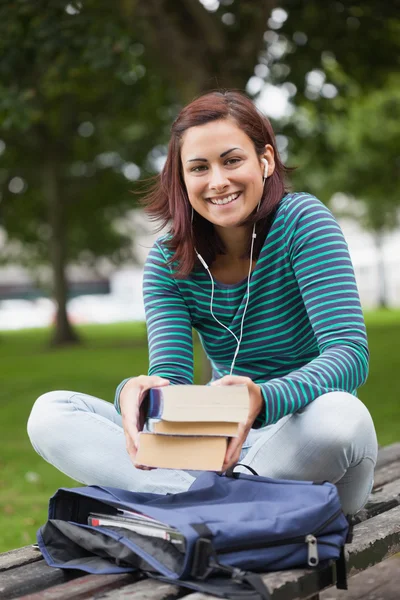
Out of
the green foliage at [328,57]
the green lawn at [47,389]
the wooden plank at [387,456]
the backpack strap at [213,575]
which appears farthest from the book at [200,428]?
the green foliage at [328,57]

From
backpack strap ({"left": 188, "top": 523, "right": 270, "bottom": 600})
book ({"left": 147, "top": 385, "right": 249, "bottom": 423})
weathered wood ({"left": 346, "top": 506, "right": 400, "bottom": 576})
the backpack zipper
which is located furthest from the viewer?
weathered wood ({"left": 346, "top": 506, "right": 400, "bottom": 576})

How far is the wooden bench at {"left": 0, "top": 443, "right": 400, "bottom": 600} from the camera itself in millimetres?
1915

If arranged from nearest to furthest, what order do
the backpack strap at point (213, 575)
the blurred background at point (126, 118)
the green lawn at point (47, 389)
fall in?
the backpack strap at point (213, 575), the green lawn at point (47, 389), the blurred background at point (126, 118)

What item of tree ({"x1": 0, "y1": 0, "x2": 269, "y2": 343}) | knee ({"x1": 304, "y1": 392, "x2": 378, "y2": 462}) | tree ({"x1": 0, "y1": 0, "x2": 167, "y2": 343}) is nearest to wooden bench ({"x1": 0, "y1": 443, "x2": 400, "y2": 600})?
knee ({"x1": 304, "y1": 392, "x2": 378, "y2": 462})

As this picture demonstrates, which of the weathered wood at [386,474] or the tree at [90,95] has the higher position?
the tree at [90,95]

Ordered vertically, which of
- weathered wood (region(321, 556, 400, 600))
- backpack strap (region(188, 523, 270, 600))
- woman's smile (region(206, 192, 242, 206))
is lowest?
weathered wood (region(321, 556, 400, 600))

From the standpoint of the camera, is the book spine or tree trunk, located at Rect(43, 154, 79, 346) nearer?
the book spine

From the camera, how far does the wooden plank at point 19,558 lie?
2.25 m

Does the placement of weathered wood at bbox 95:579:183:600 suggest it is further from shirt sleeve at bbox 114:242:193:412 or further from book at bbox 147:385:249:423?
shirt sleeve at bbox 114:242:193:412

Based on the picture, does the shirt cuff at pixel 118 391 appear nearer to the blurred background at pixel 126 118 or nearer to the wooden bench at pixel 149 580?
the wooden bench at pixel 149 580

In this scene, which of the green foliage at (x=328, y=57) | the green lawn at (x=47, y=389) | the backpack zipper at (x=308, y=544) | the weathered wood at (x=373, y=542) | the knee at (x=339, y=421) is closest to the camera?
the backpack zipper at (x=308, y=544)

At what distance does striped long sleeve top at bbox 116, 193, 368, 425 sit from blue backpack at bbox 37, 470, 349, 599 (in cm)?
38

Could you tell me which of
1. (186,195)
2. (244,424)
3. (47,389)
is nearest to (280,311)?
(186,195)

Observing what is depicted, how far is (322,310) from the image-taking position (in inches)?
101
